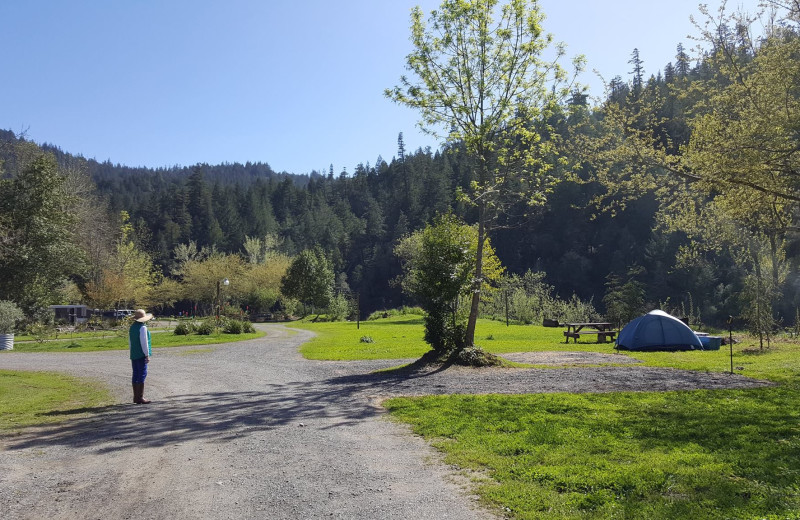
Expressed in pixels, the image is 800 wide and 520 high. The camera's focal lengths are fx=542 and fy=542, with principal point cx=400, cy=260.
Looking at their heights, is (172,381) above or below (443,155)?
below

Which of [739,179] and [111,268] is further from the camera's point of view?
[111,268]

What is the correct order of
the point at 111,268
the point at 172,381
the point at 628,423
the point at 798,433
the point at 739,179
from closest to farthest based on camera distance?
the point at 798,433, the point at 628,423, the point at 739,179, the point at 172,381, the point at 111,268

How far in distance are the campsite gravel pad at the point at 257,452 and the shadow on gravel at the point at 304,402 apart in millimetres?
31

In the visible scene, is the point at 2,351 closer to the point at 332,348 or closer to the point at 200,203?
the point at 332,348

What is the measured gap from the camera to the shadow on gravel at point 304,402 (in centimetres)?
777

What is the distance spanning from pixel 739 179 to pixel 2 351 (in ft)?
88.8

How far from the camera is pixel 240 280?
7138cm

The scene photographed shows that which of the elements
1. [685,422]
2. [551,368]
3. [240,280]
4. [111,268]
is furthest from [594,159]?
[240,280]

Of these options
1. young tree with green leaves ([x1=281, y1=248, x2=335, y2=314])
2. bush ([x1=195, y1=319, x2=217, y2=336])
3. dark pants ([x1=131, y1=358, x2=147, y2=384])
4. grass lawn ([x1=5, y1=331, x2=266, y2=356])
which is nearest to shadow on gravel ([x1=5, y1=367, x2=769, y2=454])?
dark pants ([x1=131, y1=358, x2=147, y2=384])

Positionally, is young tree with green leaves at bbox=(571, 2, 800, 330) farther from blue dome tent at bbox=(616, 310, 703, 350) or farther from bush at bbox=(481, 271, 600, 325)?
bush at bbox=(481, 271, 600, 325)

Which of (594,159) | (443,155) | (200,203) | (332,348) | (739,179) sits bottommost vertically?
(332,348)

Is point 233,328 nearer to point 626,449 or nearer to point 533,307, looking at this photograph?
point 533,307

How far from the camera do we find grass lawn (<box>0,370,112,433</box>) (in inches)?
362

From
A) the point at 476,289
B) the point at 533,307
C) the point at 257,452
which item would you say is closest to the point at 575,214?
the point at 533,307
